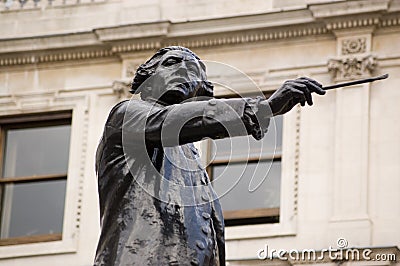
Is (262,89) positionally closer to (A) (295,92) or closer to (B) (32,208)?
(B) (32,208)

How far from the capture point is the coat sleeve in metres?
6.24

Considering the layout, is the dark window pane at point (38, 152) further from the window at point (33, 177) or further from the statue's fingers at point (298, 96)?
the statue's fingers at point (298, 96)

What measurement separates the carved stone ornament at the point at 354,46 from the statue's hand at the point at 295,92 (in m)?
15.6

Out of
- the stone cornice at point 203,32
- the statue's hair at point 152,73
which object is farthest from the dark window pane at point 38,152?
the statue's hair at point 152,73

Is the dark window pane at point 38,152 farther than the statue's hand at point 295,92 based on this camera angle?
Yes

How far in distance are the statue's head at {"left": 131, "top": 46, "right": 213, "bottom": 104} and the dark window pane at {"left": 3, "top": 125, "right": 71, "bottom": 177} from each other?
1630 centimetres

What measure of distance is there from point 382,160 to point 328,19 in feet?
6.34

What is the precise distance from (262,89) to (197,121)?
51.5 feet

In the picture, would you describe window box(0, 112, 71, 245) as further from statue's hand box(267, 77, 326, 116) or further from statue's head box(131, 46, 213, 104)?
statue's hand box(267, 77, 326, 116)

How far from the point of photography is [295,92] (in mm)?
6141

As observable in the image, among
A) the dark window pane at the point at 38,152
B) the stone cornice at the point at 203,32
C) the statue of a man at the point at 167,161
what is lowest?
the statue of a man at the point at 167,161

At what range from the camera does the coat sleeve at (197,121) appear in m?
6.24

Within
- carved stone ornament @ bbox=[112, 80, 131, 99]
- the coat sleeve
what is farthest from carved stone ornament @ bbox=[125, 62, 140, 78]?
the coat sleeve

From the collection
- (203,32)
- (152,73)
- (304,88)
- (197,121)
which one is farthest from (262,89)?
(304,88)
